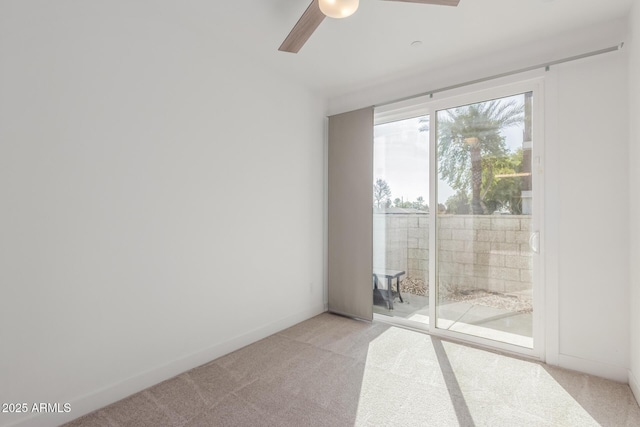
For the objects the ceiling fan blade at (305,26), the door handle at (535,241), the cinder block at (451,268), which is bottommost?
the cinder block at (451,268)

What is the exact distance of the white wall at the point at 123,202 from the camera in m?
1.67

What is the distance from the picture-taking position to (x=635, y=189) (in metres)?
2.07

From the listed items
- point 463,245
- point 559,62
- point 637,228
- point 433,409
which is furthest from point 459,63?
point 433,409

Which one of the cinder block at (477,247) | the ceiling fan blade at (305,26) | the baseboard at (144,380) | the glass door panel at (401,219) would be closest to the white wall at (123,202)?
A: the baseboard at (144,380)

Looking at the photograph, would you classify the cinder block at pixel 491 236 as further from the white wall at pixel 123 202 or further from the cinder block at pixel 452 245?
the white wall at pixel 123 202

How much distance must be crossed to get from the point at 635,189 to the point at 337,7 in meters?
2.24

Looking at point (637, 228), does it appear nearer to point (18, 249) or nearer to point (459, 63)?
point (459, 63)

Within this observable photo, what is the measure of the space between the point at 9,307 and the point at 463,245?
327cm

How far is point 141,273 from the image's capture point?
2.15 metres

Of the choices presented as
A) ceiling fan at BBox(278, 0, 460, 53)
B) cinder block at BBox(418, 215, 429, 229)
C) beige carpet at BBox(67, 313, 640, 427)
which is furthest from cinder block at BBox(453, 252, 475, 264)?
ceiling fan at BBox(278, 0, 460, 53)

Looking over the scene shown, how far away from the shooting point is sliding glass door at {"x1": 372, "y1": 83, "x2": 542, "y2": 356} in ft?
8.81

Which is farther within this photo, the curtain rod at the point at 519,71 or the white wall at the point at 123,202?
the curtain rod at the point at 519,71

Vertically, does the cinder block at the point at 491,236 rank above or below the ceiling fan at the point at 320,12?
below

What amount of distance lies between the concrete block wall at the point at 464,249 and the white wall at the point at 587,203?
0.73 feet
